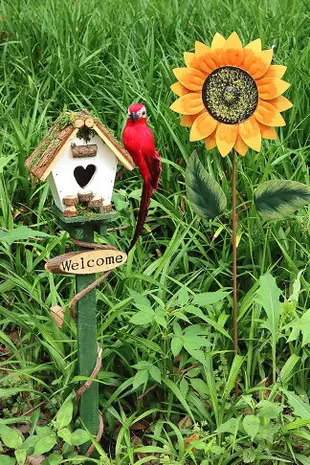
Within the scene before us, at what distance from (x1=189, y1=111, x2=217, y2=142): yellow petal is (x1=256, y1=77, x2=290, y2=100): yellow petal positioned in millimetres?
147

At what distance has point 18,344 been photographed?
2.33 m

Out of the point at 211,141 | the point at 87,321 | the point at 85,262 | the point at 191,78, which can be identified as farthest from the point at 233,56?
the point at 87,321

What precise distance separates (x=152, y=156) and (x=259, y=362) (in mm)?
772

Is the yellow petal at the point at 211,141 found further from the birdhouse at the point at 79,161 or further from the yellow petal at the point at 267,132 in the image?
the birdhouse at the point at 79,161

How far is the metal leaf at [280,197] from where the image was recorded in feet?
6.42

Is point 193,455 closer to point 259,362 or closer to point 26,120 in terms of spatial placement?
point 259,362

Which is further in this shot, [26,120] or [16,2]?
[16,2]

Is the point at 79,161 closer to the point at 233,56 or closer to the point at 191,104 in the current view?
the point at 191,104

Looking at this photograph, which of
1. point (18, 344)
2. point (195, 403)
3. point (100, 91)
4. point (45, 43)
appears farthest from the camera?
point (45, 43)

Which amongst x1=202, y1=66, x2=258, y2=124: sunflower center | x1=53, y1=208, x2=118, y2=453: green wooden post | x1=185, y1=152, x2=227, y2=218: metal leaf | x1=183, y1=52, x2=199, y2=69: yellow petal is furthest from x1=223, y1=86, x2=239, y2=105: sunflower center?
x1=53, y1=208, x2=118, y2=453: green wooden post

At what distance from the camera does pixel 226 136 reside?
188 centimetres

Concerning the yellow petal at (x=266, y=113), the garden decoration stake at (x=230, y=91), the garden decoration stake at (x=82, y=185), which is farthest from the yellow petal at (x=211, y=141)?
the garden decoration stake at (x=82, y=185)

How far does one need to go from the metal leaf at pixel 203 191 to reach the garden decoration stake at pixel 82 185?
0.27 m

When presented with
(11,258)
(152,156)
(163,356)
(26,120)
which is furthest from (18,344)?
(26,120)
